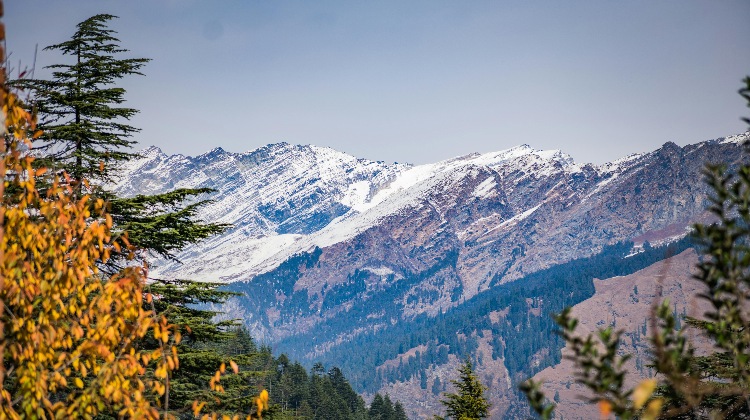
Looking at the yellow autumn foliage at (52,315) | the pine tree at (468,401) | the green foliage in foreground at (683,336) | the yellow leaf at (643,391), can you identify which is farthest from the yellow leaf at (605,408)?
the pine tree at (468,401)

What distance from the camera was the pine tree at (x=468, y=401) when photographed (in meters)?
30.9

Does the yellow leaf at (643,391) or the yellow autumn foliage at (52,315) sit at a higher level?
the yellow autumn foliage at (52,315)

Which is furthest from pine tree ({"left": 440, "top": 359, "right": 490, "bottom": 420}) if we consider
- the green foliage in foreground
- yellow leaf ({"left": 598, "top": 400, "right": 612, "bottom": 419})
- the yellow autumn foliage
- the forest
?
yellow leaf ({"left": 598, "top": 400, "right": 612, "bottom": 419})

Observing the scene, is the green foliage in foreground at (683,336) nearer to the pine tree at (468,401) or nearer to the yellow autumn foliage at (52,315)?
the yellow autumn foliage at (52,315)

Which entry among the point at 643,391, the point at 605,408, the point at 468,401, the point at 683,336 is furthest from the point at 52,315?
the point at 468,401

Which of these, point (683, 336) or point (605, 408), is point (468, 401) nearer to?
point (683, 336)

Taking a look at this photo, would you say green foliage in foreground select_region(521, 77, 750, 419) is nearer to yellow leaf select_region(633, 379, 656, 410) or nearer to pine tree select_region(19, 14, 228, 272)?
yellow leaf select_region(633, 379, 656, 410)

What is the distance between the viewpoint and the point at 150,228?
14.9 metres

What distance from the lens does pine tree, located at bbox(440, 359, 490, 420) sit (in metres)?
30.9

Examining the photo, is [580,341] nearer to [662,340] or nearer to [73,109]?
[662,340]

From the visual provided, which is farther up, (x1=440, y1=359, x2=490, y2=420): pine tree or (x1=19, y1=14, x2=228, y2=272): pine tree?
(x1=19, y1=14, x2=228, y2=272): pine tree

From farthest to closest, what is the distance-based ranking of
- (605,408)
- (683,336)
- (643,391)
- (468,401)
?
(468,401) → (683,336) → (605,408) → (643,391)

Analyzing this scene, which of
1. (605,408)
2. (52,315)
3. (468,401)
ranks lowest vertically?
(468,401)

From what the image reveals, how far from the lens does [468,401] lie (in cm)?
3123
